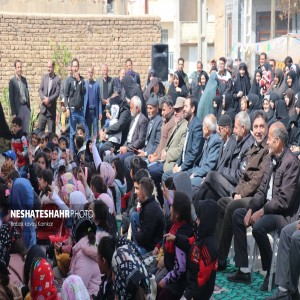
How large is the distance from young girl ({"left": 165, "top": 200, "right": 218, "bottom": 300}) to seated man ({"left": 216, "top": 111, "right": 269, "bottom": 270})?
196 cm

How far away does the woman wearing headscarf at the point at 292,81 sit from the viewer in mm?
16484

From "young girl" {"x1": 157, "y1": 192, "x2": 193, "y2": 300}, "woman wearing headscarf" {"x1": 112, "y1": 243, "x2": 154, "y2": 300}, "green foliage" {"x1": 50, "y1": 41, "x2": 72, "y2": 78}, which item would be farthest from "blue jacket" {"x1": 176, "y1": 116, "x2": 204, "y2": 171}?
"green foliage" {"x1": 50, "y1": 41, "x2": 72, "y2": 78}

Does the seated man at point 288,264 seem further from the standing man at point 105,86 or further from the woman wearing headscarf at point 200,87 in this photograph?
the standing man at point 105,86

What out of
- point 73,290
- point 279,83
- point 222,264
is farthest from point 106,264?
point 279,83

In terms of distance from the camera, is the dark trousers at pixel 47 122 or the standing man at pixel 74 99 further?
the dark trousers at pixel 47 122

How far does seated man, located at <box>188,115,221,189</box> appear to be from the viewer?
1066cm

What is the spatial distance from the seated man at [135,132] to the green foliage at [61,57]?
10035 mm

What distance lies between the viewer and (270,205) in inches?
345

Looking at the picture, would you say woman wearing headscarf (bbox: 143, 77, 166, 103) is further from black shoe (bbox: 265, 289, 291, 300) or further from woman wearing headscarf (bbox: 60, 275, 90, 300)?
woman wearing headscarf (bbox: 60, 275, 90, 300)

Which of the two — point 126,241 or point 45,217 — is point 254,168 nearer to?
point 45,217

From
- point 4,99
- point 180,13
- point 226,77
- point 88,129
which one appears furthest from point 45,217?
point 180,13

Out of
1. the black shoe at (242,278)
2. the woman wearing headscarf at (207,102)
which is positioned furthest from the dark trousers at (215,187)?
the woman wearing headscarf at (207,102)

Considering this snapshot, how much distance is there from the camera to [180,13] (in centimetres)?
4166

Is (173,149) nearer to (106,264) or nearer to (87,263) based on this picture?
(87,263)
